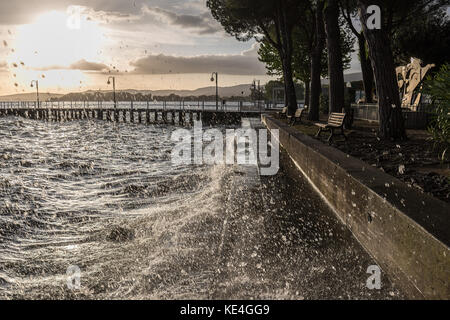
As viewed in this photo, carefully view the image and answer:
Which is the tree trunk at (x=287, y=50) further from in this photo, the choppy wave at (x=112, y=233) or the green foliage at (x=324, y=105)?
the choppy wave at (x=112, y=233)

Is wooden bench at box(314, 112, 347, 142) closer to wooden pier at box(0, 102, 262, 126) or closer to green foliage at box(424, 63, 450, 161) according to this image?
green foliage at box(424, 63, 450, 161)

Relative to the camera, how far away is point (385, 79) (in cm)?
987

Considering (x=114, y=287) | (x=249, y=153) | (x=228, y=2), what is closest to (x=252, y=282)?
(x=114, y=287)

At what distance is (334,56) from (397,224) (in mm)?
12174

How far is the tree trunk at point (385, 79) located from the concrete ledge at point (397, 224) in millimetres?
4143

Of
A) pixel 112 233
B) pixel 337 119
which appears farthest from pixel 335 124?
pixel 112 233

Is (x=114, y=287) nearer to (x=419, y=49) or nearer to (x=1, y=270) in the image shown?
(x=1, y=270)

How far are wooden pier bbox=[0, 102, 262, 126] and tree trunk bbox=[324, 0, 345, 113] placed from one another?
27489 millimetres

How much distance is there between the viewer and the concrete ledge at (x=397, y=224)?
9.71 ft

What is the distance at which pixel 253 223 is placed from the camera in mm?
6016

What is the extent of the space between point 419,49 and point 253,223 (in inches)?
873

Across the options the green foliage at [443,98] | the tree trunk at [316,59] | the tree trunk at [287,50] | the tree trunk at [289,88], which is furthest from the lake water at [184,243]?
the tree trunk at [287,50]

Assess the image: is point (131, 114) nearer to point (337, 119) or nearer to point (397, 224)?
point (337, 119)
